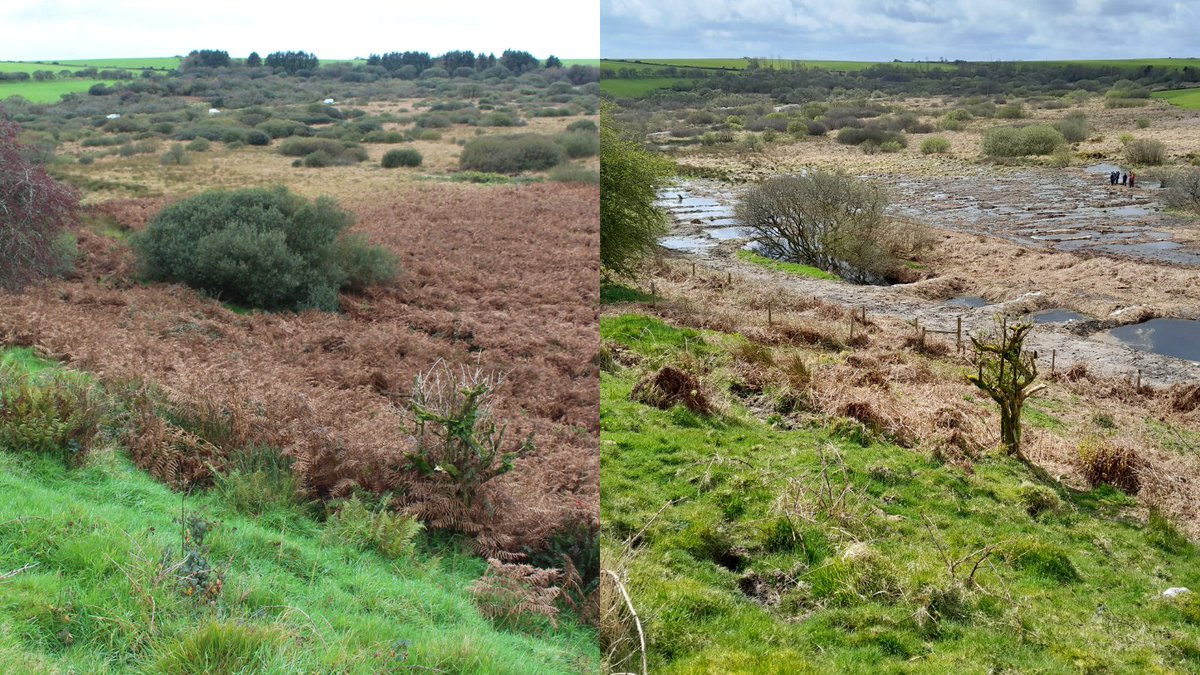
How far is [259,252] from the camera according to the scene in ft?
61.1

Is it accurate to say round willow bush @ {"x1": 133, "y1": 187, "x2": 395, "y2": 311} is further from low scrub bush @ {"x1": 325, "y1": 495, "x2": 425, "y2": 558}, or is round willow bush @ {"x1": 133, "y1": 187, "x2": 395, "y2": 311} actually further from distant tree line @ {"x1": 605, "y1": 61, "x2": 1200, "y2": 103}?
distant tree line @ {"x1": 605, "y1": 61, "x2": 1200, "y2": 103}

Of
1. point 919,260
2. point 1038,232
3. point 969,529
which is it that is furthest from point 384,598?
point 1038,232

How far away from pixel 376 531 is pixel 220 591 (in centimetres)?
223

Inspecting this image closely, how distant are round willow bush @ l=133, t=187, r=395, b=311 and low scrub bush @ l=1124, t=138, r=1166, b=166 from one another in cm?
4887

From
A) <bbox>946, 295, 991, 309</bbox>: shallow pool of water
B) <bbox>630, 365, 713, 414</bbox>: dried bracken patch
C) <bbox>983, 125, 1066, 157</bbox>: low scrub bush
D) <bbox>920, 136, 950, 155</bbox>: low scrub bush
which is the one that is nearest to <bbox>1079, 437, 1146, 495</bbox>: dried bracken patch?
<bbox>630, 365, 713, 414</bbox>: dried bracken patch

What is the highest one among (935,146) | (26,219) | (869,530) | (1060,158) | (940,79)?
(940,79)

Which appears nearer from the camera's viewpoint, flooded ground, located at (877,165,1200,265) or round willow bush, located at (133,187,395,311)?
round willow bush, located at (133,187,395,311)

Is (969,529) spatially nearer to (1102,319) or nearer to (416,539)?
(416,539)

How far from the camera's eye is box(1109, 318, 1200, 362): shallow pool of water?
866 inches

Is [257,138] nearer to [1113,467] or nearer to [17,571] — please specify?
[1113,467]

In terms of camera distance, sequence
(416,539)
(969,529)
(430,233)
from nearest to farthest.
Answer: (416,539)
(969,529)
(430,233)

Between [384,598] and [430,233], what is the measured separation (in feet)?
76.4

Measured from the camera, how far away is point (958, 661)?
567 centimetres

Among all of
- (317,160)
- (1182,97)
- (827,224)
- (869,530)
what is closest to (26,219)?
(869,530)
